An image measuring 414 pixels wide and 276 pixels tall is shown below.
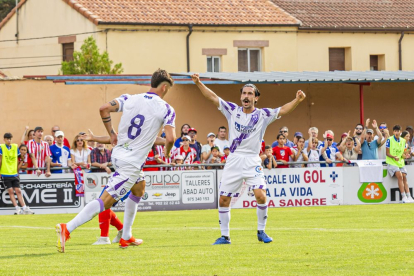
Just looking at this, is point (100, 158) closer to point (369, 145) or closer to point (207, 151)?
point (207, 151)

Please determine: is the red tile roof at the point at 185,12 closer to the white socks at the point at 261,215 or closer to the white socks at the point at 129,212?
the white socks at the point at 261,215

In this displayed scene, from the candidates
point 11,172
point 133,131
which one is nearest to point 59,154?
point 11,172

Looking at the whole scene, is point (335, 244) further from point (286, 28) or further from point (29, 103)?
point (286, 28)

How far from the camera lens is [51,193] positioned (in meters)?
22.3

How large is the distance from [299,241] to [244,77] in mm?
17576

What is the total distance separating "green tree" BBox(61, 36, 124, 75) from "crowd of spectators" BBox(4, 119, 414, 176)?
9885 millimetres

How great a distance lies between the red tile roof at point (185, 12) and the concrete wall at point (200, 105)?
24.9 ft

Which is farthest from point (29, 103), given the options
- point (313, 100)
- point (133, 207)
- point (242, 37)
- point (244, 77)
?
point (133, 207)

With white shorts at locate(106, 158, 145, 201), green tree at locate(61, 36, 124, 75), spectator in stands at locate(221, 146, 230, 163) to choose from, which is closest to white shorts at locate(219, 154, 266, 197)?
white shorts at locate(106, 158, 145, 201)

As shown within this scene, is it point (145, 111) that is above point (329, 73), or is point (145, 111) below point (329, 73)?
below

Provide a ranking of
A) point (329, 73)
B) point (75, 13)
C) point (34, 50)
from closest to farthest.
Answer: point (329, 73) → point (75, 13) → point (34, 50)

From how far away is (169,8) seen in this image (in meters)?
38.8

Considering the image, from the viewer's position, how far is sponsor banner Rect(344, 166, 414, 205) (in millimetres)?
23672

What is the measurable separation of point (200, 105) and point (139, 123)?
19.6 meters
